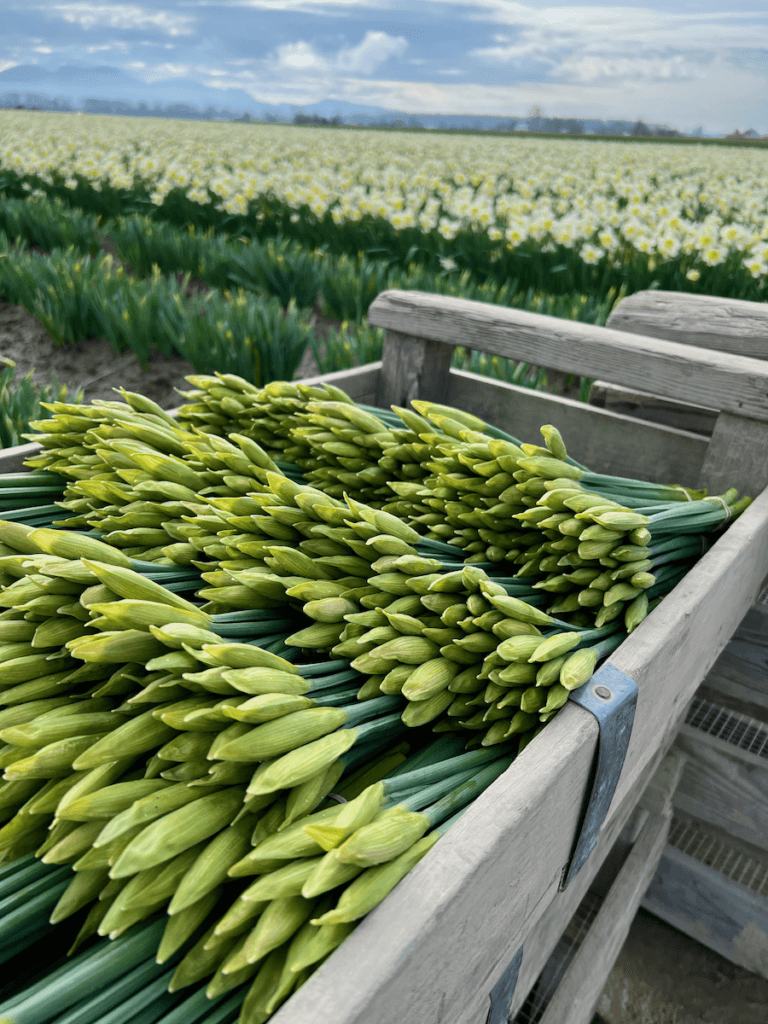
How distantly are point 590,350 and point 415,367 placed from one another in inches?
15.5

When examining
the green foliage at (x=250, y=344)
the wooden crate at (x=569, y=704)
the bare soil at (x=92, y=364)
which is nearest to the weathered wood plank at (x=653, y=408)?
the wooden crate at (x=569, y=704)

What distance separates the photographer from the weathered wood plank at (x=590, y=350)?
1167 millimetres

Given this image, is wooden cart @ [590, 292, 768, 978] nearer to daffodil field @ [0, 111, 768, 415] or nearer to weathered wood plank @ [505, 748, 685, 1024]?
weathered wood plank @ [505, 748, 685, 1024]

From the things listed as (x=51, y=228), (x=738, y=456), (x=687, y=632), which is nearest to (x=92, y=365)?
(x=51, y=228)

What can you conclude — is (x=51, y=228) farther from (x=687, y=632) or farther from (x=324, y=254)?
(x=687, y=632)

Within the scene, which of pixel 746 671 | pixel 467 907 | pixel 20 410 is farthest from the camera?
pixel 20 410

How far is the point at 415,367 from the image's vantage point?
1547 millimetres

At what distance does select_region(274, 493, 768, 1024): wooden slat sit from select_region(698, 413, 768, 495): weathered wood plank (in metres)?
0.37

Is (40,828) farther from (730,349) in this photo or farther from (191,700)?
(730,349)

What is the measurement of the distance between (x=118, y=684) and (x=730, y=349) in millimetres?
1340

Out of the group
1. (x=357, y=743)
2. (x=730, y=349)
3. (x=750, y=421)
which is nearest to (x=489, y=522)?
(x=357, y=743)

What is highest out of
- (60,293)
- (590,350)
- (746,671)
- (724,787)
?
(590,350)

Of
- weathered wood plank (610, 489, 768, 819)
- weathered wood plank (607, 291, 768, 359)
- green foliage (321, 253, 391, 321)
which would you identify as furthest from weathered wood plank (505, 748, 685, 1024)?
green foliage (321, 253, 391, 321)

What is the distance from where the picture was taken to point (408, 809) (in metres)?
0.55
